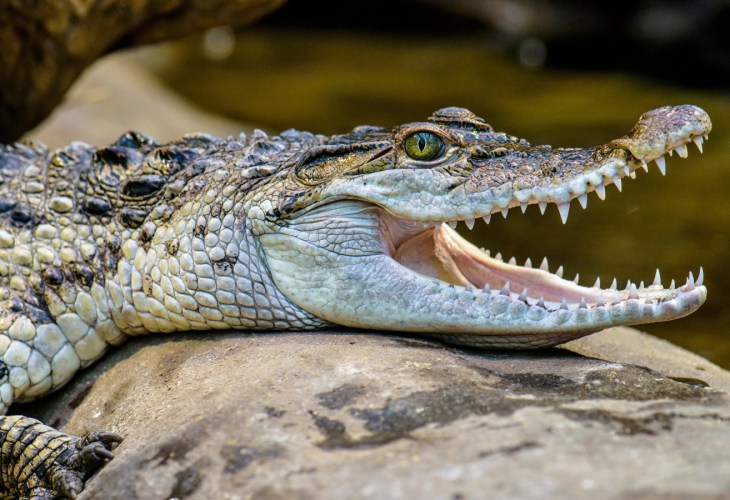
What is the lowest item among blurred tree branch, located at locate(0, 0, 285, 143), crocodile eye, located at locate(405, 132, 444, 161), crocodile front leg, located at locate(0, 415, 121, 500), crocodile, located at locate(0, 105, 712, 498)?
crocodile front leg, located at locate(0, 415, 121, 500)

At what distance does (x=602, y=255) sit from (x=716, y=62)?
7.13 m

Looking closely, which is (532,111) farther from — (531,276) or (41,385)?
(41,385)

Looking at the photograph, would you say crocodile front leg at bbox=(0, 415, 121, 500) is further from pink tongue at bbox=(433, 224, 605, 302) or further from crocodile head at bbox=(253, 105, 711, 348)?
pink tongue at bbox=(433, 224, 605, 302)

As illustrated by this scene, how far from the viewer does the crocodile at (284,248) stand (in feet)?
10.0

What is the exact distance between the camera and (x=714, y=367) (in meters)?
3.84

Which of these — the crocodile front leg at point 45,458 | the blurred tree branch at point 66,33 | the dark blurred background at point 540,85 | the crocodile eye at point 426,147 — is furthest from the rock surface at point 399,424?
the dark blurred background at point 540,85

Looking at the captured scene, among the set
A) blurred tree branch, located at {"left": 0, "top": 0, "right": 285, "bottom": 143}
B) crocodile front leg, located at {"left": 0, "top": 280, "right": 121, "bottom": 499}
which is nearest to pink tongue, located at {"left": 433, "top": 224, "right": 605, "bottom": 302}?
crocodile front leg, located at {"left": 0, "top": 280, "right": 121, "bottom": 499}

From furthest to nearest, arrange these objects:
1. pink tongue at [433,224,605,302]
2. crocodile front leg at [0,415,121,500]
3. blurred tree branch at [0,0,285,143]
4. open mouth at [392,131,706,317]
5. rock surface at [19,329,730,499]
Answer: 1. blurred tree branch at [0,0,285,143]
2. pink tongue at [433,224,605,302]
3. open mouth at [392,131,706,317]
4. crocodile front leg at [0,415,121,500]
5. rock surface at [19,329,730,499]

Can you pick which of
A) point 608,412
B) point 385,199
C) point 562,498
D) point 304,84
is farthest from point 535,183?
point 304,84

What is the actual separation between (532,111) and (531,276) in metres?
7.46

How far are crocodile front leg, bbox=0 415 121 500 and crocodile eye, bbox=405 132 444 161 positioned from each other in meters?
1.47

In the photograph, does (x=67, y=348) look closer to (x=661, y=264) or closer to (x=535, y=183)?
(x=535, y=183)

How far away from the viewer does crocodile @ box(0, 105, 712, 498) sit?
3.06 metres

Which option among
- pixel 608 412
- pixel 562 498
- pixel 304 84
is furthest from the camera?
pixel 304 84
